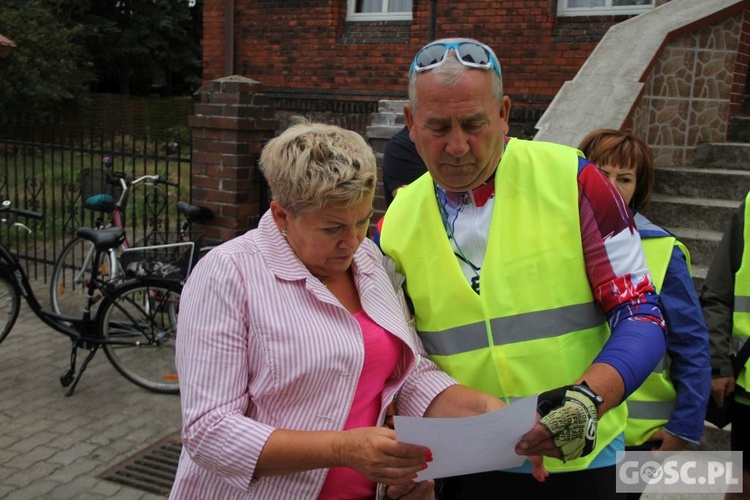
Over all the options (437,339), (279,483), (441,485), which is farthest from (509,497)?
(279,483)

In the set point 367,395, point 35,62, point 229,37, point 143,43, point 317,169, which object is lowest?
point 367,395

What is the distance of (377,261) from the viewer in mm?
2021

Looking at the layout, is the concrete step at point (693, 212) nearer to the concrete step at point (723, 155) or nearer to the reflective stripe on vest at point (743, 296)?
the concrete step at point (723, 155)

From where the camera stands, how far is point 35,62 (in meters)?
18.9

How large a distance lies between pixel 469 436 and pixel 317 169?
0.70 meters

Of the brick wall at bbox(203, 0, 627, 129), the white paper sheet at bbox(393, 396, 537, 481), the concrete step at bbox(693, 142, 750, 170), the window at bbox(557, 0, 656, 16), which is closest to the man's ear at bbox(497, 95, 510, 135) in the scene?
the white paper sheet at bbox(393, 396, 537, 481)

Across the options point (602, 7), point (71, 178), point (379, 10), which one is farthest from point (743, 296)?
point (379, 10)

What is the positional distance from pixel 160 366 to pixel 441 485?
3994 millimetres

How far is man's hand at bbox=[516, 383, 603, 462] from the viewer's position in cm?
158

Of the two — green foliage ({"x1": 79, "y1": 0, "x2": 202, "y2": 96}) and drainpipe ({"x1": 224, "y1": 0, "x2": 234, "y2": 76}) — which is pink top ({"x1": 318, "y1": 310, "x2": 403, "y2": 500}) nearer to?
drainpipe ({"x1": 224, "y1": 0, "x2": 234, "y2": 76})

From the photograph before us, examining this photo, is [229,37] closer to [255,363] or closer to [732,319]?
[732,319]

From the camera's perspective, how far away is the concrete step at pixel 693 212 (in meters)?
5.21

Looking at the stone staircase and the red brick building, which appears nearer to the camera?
the stone staircase

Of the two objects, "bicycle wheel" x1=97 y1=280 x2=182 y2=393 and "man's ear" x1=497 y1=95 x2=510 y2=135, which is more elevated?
"man's ear" x1=497 y1=95 x2=510 y2=135
